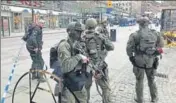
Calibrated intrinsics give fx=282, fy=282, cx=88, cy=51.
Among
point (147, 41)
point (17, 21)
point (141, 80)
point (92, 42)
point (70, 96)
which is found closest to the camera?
point (70, 96)

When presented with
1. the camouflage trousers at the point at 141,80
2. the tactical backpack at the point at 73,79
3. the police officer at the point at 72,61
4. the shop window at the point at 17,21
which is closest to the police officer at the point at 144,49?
the camouflage trousers at the point at 141,80

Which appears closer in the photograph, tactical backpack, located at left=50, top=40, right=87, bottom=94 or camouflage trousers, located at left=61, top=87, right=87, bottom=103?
tactical backpack, located at left=50, top=40, right=87, bottom=94

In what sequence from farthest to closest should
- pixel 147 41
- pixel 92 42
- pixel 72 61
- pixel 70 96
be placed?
1. pixel 147 41
2. pixel 92 42
3. pixel 70 96
4. pixel 72 61

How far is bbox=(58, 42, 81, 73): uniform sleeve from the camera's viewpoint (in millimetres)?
3619

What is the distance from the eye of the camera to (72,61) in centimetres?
362

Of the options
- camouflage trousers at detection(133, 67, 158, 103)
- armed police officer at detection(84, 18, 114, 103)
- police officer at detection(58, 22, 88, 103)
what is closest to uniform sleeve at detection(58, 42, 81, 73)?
police officer at detection(58, 22, 88, 103)

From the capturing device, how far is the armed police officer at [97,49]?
16.6ft

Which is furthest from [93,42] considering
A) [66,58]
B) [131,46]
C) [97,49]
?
[66,58]

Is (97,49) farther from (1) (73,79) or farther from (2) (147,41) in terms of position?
(1) (73,79)

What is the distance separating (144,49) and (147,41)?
0.58 feet

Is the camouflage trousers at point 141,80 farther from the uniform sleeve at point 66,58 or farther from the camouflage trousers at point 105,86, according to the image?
the uniform sleeve at point 66,58

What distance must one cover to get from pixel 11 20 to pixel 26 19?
11.3 feet

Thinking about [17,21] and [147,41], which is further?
[17,21]

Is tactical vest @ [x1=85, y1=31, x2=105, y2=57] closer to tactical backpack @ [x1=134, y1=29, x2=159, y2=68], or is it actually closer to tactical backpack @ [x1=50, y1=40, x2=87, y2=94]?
tactical backpack @ [x1=134, y1=29, x2=159, y2=68]
